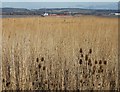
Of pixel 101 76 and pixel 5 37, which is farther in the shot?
pixel 5 37

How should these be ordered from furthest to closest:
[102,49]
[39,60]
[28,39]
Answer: [28,39]
[102,49]
[39,60]

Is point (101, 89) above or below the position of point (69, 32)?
below

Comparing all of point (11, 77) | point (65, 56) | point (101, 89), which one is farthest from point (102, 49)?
point (11, 77)

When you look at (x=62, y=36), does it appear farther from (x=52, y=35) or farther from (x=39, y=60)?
(x=39, y=60)

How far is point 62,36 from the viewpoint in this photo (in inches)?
267

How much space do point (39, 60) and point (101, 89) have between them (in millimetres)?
1091

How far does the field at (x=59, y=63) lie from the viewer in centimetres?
514

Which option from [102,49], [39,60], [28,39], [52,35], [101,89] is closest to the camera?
[101,89]

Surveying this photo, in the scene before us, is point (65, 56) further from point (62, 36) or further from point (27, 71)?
point (62, 36)

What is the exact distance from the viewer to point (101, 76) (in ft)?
17.0

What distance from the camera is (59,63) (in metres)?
5.50

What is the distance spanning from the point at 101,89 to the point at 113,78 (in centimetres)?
33

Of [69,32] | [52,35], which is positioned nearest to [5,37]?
[52,35]

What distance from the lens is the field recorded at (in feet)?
16.9
